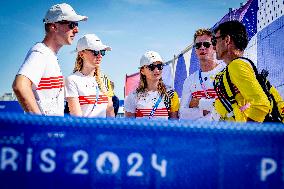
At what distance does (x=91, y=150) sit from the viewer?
1.15 metres

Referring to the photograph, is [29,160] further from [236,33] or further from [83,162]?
[236,33]

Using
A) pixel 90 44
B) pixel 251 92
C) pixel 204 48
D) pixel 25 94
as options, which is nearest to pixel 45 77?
pixel 25 94

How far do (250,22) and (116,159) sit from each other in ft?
12.8

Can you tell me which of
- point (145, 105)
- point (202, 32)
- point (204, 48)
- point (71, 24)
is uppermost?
point (202, 32)

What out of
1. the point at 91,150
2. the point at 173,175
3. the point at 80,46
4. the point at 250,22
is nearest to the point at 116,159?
the point at 91,150

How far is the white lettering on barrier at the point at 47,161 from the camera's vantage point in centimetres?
112

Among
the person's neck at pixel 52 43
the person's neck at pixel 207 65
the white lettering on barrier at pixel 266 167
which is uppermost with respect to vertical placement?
the person's neck at pixel 207 65

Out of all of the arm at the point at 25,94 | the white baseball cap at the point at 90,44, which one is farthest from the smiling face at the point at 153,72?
the arm at the point at 25,94

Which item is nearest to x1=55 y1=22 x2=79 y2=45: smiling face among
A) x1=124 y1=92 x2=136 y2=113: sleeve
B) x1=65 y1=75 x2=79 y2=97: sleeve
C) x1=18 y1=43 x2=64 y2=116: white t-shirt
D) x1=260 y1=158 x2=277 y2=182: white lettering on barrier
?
x1=18 y1=43 x2=64 y2=116: white t-shirt

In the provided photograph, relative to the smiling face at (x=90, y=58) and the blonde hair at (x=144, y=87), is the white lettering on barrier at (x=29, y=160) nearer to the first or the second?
the smiling face at (x=90, y=58)

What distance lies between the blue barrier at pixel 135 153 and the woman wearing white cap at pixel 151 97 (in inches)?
121

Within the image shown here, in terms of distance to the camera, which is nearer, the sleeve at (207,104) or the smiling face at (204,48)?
the sleeve at (207,104)

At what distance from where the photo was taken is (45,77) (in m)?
3.05

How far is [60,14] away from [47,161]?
97.6 inches
